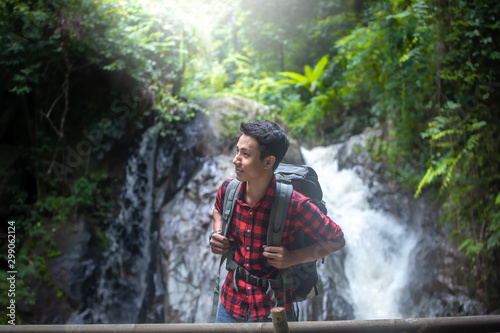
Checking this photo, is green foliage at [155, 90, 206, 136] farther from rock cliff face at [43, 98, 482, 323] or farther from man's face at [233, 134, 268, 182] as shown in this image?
man's face at [233, 134, 268, 182]

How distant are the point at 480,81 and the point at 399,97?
1.53 m

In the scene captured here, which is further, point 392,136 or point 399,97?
point 392,136

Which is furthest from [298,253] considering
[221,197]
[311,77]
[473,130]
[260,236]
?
[311,77]

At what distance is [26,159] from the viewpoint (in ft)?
20.6

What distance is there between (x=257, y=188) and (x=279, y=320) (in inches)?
27.3

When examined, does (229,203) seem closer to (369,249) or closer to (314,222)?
(314,222)

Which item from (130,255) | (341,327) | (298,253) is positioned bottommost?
(130,255)

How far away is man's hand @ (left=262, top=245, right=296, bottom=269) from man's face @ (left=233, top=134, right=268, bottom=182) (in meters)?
0.39

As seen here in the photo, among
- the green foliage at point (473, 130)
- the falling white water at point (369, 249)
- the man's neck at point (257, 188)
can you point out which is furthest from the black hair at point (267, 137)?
the falling white water at point (369, 249)

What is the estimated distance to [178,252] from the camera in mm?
5531

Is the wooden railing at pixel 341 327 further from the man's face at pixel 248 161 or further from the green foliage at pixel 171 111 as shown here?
the green foliage at pixel 171 111

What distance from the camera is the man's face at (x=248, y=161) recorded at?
1.96 m

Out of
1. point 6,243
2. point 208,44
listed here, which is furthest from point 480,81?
point 6,243

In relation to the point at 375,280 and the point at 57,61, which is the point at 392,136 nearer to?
the point at 375,280
